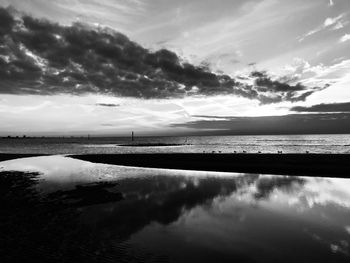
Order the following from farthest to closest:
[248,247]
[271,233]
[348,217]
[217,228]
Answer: [348,217] < [217,228] < [271,233] < [248,247]

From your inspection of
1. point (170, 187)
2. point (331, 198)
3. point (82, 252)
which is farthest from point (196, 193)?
point (82, 252)

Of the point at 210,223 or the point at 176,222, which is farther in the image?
the point at 176,222

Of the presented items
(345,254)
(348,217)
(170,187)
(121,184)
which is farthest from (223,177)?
(345,254)

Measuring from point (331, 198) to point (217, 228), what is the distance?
1151 cm

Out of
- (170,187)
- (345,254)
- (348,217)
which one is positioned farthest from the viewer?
(170,187)

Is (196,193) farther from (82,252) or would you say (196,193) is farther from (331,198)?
(82,252)

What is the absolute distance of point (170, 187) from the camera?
82.0ft

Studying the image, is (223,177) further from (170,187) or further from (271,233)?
(271,233)

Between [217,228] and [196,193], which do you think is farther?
[196,193]

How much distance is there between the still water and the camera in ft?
34.5

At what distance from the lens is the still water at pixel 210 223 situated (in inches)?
414

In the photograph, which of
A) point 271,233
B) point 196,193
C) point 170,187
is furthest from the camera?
point 170,187

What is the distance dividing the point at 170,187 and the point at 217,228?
11698mm

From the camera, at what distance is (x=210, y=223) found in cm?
1439
